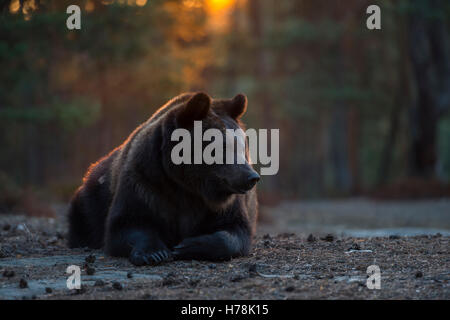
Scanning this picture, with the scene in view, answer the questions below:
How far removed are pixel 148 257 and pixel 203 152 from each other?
1.05 metres

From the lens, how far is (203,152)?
5391 millimetres

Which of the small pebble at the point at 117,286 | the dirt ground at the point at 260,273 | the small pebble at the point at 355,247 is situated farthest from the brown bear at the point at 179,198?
the small pebble at the point at 355,247

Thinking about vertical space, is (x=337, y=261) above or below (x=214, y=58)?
below

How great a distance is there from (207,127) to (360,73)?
26971 mm

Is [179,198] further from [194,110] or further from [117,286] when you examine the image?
[117,286]

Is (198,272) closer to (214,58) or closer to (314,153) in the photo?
(214,58)

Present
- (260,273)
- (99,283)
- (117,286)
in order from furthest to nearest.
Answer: (260,273) < (99,283) < (117,286)

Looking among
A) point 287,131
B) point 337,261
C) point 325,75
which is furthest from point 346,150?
point 337,261

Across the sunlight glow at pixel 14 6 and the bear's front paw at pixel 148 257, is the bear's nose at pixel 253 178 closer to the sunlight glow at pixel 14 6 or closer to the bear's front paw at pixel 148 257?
the bear's front paw at pixel 148 257

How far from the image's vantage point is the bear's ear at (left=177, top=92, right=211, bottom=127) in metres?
5.37

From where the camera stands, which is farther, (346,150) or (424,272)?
(346,150)

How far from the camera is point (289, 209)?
19.1 metres

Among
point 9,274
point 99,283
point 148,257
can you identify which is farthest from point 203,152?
point 9,274

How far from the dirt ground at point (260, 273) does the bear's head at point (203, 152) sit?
70 centimetres
